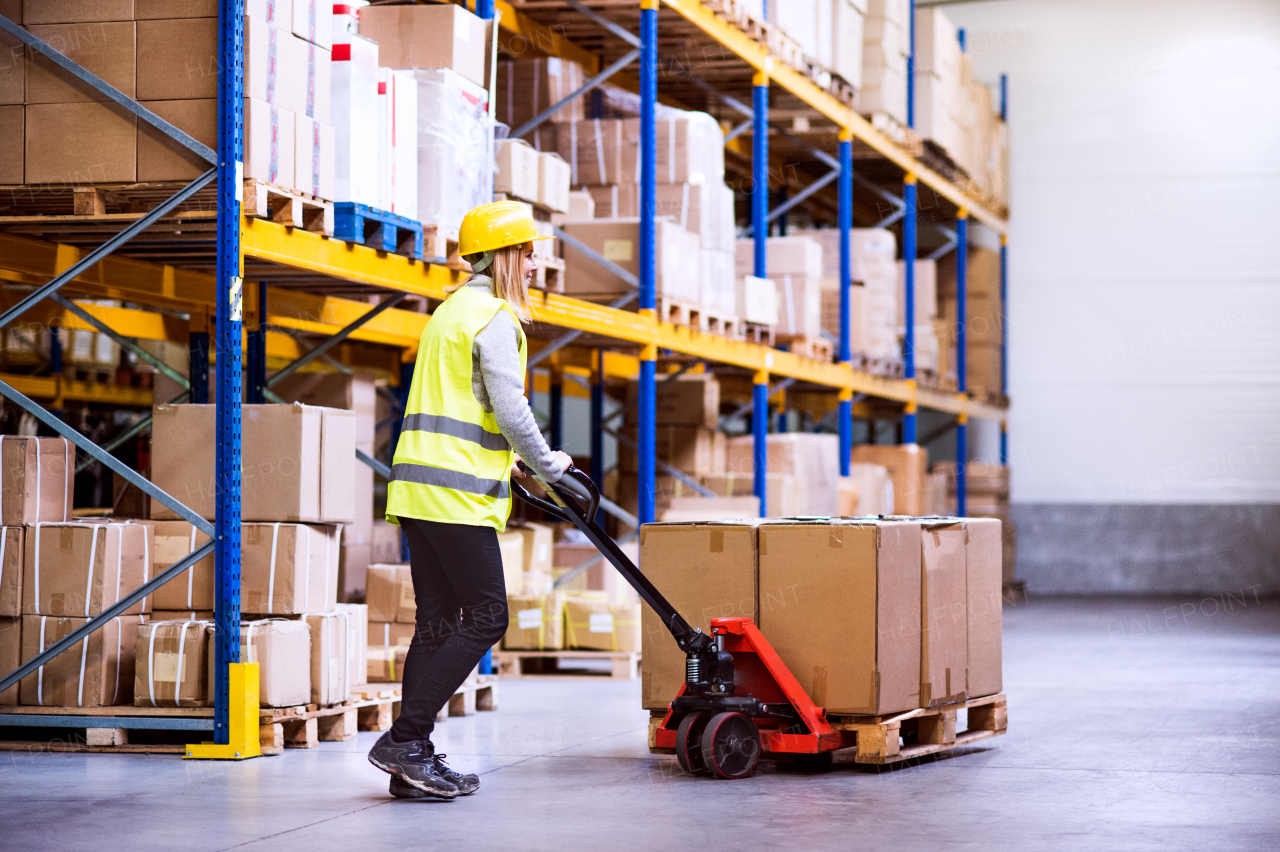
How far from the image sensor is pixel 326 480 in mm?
6273

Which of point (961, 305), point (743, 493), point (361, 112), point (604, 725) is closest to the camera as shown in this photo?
point (361, 112)

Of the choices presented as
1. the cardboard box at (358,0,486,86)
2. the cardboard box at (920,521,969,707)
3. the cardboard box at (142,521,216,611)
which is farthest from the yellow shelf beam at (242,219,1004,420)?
the cardboard box at (920,521,969,707)

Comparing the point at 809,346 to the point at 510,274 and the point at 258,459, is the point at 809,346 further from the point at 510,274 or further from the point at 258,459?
the point at 510,274

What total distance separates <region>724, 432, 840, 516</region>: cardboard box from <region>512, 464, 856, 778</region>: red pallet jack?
622 cm

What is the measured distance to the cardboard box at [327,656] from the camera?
6152mm

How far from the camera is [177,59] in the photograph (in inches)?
228

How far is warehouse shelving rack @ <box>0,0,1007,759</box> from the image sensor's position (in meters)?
5.73

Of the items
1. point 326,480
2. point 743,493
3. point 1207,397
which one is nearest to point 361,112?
point 326,480

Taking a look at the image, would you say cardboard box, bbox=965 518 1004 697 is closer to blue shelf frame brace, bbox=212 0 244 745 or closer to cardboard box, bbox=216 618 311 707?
cardboard box, bbox=216 618 311 707

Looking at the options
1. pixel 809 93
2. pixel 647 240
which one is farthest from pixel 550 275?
pixel 809 93

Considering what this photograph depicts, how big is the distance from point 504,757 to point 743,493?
17.5 feet

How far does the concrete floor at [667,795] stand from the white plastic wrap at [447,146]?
7.45 ft

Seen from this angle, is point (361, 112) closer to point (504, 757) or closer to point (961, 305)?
point (504, 757)

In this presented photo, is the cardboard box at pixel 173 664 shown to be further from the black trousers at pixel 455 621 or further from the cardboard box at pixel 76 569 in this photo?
the black trousers at pixel 455 621
